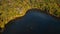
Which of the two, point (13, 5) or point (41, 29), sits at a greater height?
point (13, 5)

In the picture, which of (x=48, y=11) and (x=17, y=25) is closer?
(x=17, y=25)

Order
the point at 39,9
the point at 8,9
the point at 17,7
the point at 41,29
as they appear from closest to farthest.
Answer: the point at 41,29 → the point at 8,9 → the point at 17,7 → the point at 39,9

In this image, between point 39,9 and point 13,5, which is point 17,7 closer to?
Answer: point 13,5

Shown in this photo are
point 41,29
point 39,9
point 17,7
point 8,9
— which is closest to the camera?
point 41,29

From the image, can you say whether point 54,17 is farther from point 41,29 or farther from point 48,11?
point 41,29

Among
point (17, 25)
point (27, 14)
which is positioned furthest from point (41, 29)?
point (27, 14)

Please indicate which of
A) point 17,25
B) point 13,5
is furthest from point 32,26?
point 13,5
